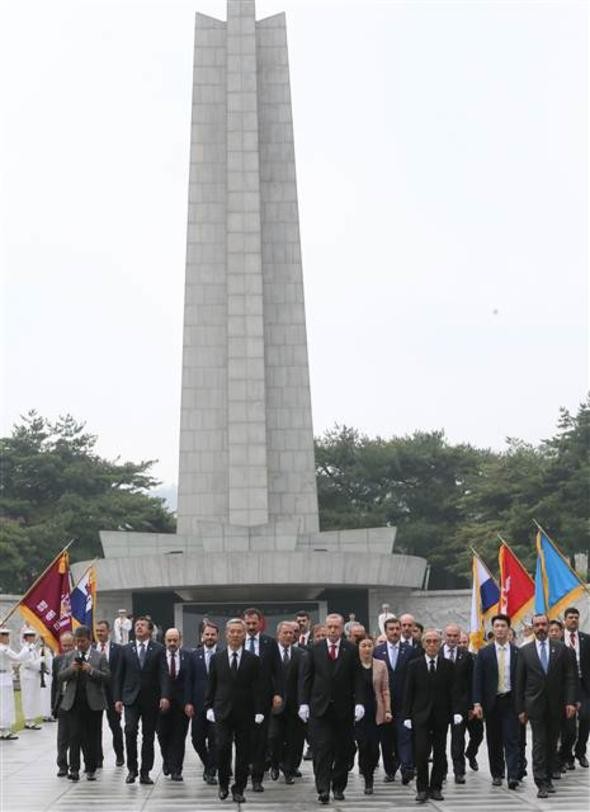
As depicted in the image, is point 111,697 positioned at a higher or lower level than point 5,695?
lower

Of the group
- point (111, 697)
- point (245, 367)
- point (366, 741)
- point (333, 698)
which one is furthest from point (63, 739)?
point (245, 367)

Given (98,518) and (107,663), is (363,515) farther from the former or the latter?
(107,663)

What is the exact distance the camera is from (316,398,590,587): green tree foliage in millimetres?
46506

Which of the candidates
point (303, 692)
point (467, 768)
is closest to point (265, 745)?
point (303, 692)

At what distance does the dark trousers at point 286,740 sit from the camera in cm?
1452

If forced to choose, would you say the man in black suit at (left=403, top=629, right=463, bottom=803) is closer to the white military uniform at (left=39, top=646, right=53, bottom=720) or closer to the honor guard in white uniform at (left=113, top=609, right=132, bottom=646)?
the white military uniform at (left=39, top=646, right=53, bottom=720)

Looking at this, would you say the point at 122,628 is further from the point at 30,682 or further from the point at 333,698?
the point at 333,698

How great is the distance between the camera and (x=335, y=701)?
1316 cm

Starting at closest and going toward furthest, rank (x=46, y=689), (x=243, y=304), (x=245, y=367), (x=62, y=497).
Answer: (x=46, y=689) → (x=245, y=367) → (x=243, y=304) → (x=62, y=497)

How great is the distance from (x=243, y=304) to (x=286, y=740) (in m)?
23.4

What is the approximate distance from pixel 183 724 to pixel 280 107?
26.9 m

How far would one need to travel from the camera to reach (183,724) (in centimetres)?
1470

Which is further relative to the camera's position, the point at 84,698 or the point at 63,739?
the point at 63,739

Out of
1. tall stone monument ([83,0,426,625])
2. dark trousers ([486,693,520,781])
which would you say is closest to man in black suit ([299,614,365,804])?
dark trousers ([486,693,520,781])
